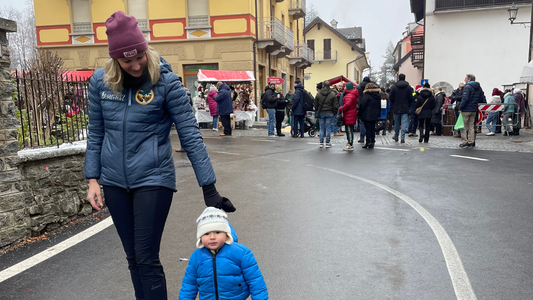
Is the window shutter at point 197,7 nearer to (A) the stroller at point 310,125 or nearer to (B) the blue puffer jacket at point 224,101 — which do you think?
(B) the blue puffer jacket at point 224,101

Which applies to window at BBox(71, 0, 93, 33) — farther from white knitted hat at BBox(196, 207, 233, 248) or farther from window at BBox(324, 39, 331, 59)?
window at BBox(324, 39, 331, 59)

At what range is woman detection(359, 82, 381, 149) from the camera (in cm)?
1234

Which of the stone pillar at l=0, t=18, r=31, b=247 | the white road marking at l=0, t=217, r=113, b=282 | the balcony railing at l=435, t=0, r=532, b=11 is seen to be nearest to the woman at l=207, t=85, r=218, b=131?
the white road marking at l=0, t=217, r=113, b=282

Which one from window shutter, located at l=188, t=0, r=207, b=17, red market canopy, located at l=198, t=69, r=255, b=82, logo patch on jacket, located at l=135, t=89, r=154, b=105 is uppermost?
window shutter, located at l=188, t=0, r=207, b=17

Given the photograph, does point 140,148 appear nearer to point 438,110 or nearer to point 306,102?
point 306,102

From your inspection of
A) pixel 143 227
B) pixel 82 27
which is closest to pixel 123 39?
pixel 143 227

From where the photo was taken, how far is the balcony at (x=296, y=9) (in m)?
35.8

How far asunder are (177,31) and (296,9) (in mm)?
14308

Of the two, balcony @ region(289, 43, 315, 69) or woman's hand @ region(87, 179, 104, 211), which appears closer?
woman's hand @ region(87, 179, 104, 211)

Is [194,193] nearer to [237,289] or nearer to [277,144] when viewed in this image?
[237,289]

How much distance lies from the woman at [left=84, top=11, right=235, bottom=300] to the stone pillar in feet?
7.82

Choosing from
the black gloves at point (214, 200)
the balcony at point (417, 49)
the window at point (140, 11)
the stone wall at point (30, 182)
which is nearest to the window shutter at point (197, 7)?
the window at point (140, 11)

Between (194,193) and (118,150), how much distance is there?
4.24 meters

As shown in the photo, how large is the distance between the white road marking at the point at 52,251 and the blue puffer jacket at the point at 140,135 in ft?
5.92
